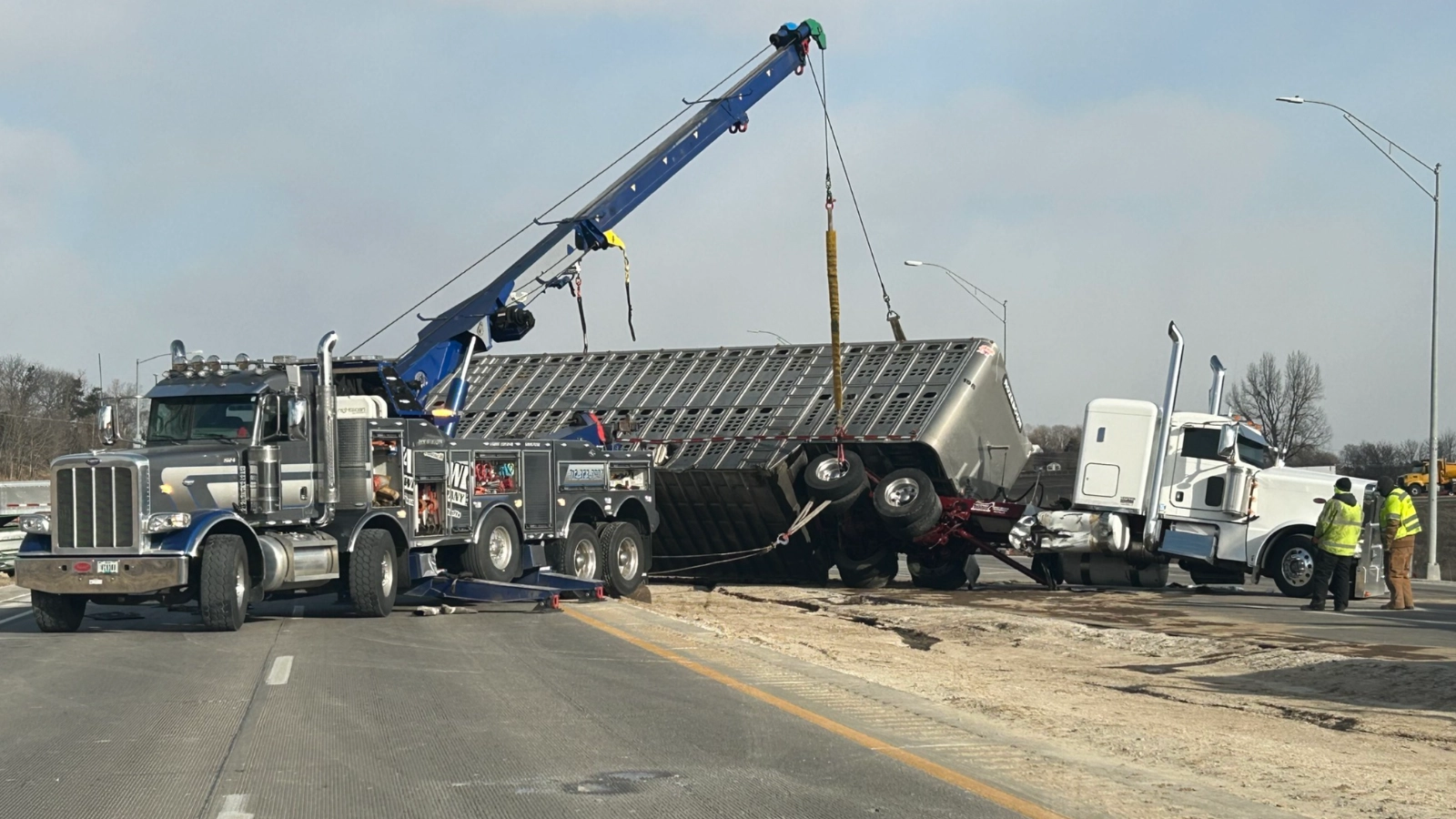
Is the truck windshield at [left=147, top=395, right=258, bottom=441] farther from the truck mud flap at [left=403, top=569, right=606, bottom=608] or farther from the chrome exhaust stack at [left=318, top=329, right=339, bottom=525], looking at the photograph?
the truck mud flap at [left=403, top=569, right=606, bottom=608]

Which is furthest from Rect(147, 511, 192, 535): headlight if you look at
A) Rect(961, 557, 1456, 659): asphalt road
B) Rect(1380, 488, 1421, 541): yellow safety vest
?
Rect(1380, 488, 1421, 541): yellow safety vest

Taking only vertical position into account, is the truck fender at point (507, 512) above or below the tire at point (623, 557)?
above

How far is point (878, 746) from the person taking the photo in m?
8.50

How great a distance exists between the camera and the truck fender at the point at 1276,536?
69.1 ft

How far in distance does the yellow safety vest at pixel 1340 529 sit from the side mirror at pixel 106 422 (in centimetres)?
1496

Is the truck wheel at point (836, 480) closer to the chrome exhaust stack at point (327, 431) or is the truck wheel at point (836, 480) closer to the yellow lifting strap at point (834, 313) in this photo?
the yellow lifting strap at point (834, 313)

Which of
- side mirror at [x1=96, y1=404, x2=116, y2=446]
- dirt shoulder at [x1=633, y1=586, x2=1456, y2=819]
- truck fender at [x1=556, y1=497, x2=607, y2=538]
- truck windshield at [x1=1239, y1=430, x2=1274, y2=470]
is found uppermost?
side mirror at [x1=96, y1=404, x2=116, y2=446]

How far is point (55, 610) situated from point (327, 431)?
347cm

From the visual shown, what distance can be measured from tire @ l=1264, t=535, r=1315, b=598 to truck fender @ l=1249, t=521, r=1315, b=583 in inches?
2.2

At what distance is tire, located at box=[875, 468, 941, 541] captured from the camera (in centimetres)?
2238

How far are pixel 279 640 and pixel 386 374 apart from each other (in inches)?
211

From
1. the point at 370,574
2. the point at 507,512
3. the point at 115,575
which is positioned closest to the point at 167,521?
the point at 115,575

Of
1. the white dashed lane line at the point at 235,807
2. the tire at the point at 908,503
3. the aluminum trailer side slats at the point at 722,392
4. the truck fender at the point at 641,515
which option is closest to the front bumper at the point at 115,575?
the white dashed lane line at the point at 235,807

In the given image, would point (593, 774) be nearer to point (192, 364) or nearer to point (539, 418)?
point (192, 364)
